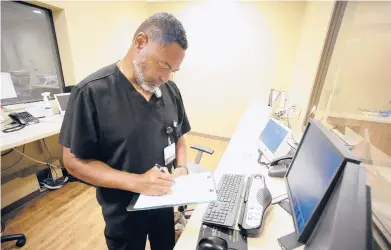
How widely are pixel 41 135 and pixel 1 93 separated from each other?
0.70 metres

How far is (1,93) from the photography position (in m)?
1.85

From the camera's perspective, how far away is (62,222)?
5.88 ft

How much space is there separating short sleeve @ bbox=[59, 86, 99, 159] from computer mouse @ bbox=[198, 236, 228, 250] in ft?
1.81

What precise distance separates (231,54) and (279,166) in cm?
254

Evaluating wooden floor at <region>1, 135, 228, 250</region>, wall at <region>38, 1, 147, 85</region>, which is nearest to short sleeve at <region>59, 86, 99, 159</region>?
wooden floor at <region>1, 135, 228, 250</region>

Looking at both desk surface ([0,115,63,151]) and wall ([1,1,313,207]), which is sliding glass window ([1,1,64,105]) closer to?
wall ([1,1,313,207])

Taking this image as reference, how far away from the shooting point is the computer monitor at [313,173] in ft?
1.70

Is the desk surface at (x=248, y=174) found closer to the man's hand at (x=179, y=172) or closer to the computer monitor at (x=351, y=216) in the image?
the man's hand at (x=179, y=172)

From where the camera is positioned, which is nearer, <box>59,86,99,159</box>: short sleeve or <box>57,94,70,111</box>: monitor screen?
<box>59,86,99,159</box>: short sleeve

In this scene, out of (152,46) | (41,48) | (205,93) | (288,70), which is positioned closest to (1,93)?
(41,48)

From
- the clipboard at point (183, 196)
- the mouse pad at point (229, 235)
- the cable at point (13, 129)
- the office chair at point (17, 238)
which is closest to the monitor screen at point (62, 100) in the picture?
the cable at point (13, 129)

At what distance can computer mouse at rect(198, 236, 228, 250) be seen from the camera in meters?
0.66

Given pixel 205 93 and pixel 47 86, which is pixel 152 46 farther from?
pixel 205 93

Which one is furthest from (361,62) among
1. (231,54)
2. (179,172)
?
(231,54)
